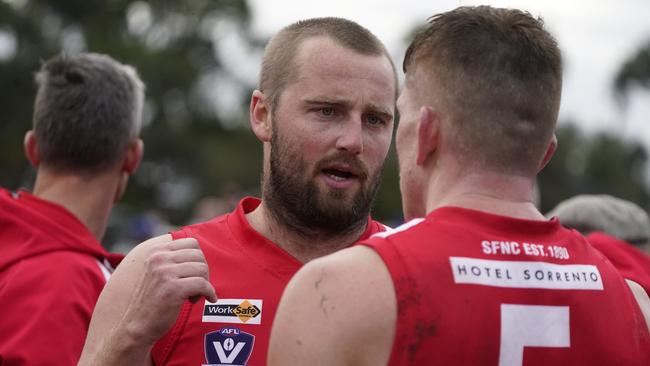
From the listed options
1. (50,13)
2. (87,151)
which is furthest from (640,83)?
(87,151)

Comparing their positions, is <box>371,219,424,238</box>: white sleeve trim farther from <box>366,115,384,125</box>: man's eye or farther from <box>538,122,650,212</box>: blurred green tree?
<box>538,122,650,212</box>: blurred green tree

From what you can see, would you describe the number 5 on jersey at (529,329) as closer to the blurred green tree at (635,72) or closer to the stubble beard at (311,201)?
the stubble beard at (311,201)

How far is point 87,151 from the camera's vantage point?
4691 mm

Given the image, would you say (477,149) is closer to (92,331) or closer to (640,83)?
(92,331)

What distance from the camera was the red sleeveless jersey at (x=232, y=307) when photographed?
3.39 meters

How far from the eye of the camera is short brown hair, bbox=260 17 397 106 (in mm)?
3971

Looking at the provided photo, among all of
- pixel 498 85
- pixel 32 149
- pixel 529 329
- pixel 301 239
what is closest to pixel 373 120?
pixel 301 239

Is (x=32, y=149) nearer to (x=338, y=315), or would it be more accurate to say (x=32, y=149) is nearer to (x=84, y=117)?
(x=84, y=117)

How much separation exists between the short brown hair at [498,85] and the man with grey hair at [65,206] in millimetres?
2045

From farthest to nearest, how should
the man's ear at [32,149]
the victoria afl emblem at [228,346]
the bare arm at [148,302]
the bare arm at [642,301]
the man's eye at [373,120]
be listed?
the man's ear at [32,149] → the man's eye at [373,120] → the victoria afl emblem at [228,346] → the bare arm at [148,302] → the bare arm at [642,301]

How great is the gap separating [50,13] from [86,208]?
3926cm

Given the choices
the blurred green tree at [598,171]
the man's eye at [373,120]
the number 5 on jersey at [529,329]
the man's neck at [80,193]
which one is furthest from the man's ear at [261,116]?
the blurred green tree at [598,171]

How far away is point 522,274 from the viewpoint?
8.36 feet

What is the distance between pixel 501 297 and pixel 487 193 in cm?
32
